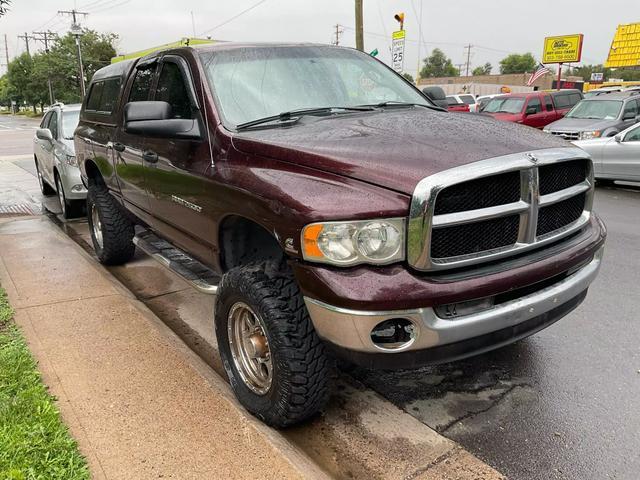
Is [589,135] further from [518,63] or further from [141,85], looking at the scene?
[518,63]

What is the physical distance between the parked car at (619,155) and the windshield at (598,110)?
441 cm

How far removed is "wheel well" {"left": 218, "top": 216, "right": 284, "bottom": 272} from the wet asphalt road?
1.04m

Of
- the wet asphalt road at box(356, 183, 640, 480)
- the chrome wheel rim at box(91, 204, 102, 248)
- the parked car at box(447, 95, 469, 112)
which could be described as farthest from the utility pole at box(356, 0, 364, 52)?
the wet asphalt road at box(356, 183, 640, 480)

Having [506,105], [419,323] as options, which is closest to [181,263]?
[419,323]

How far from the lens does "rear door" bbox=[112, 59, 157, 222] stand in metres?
4.25

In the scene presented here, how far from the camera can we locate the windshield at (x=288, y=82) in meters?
3.36

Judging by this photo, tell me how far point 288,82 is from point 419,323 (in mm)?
1946

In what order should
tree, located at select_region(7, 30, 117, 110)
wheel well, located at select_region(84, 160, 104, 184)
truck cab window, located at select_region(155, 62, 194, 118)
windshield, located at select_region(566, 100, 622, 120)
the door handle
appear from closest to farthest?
truck cab window, located at select_region(155, 62, 194, 118), the door handle, wheel well, located at select_region(84, 160, 104, 184), windshield, located at select_region(566, 100, 622, 120), tree, located at select_region(7, 30, 117, 110)

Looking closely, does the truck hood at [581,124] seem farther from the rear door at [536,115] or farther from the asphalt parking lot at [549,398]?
the asphalt parking lot at [549,398]

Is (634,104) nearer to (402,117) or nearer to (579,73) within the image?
(402,117)

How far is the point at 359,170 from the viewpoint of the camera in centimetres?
245

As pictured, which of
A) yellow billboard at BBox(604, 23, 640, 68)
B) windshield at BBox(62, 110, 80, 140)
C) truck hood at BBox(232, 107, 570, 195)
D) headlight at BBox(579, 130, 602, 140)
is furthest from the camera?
yellow billboard at BBox(604, 23, 640, 68)

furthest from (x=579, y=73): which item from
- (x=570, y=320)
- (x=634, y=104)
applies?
(x=570, y=320)

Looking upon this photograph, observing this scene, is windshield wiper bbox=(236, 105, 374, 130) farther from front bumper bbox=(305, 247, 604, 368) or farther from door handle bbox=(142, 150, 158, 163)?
front bumper bbox=(305, 247, 604, 368)
